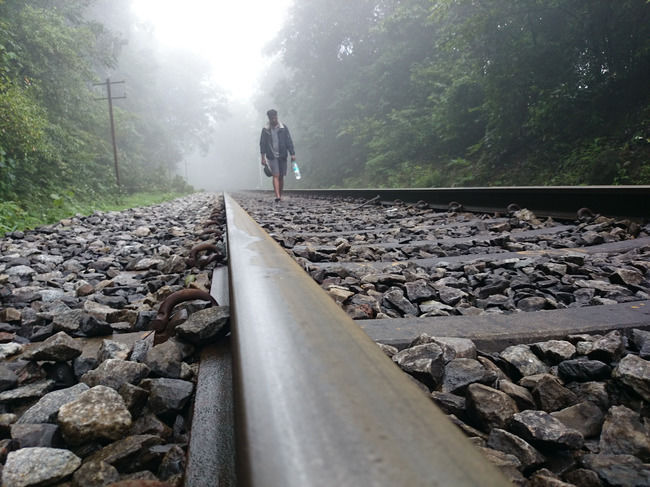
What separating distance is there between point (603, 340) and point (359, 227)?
9.33 ft

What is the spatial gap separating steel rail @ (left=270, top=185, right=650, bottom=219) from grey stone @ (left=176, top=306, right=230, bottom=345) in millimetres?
2972

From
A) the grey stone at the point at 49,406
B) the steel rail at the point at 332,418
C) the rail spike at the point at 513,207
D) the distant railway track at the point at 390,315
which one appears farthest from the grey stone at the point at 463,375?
the rail spike at the point at 513,207

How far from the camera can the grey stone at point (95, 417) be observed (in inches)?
31.1

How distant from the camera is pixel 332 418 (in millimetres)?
422

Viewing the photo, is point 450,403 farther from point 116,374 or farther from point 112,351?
point 112,351

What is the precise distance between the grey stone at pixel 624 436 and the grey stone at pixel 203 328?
2.68 feet

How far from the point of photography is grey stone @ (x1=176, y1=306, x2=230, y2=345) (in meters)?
1.04

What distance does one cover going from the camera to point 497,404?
0.84m

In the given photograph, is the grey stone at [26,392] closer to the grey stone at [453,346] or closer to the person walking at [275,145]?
the grey stone at [453,346]

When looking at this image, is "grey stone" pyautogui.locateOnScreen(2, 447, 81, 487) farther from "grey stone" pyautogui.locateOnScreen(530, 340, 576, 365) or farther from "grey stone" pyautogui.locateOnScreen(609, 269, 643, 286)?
"grey stone" pyautogui.locateOnScreen(609, 269, 643, 286)

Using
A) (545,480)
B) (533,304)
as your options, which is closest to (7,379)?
(545,480)

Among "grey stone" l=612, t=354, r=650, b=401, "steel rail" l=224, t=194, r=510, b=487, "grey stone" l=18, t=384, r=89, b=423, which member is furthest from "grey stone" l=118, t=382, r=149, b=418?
"grey stone" l=612, t=354, r=650, b=401

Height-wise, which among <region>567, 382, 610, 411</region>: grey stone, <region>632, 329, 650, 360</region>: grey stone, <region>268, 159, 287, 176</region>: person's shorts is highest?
<region>268, 159, 287, 176</region>: person's shorts

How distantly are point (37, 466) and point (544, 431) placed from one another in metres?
0.86
